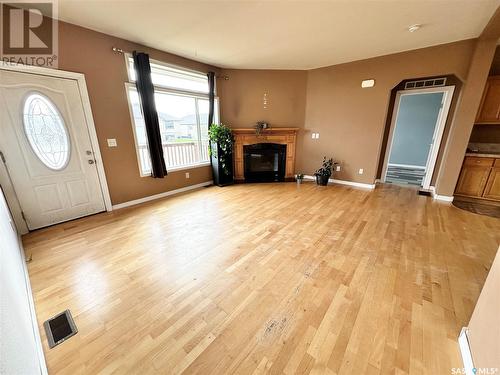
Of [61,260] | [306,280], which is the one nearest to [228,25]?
[306,280]

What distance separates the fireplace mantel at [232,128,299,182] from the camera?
483 cm

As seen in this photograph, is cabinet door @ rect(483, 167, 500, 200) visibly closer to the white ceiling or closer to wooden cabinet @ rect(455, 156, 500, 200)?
wooden cabinet @ rect(455, 156, 500, 200)

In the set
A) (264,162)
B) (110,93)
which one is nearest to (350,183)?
(264,162)

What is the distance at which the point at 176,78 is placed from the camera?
390cm

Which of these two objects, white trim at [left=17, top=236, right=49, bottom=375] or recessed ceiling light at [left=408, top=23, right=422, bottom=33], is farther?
recessed ceiling light at [left=408, top=23, right=422, bottom=33]

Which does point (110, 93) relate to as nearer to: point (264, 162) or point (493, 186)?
point (264, 162)

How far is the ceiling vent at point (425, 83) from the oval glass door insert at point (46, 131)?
20.4ft

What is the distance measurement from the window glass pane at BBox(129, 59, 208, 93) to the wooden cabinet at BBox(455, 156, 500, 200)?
5274 millimetres

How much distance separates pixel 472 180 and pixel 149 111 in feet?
19.4

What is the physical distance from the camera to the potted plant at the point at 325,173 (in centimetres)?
477

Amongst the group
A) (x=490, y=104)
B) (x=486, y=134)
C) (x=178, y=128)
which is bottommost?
(x=486, y=134)

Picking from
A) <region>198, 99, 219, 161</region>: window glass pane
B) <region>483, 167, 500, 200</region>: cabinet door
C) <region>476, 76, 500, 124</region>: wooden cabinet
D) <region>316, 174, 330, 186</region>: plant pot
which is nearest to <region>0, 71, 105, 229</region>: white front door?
<region>198, 99, 219, 161</region>: window glass pane

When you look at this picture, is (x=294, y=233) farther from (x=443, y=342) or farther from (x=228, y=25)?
(x=228, y=25)

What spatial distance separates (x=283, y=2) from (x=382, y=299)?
10.1ft
